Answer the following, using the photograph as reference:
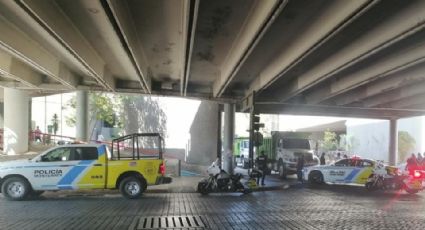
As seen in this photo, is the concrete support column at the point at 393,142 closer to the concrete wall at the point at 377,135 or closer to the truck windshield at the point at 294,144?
the concrete wall at the point at 377,135

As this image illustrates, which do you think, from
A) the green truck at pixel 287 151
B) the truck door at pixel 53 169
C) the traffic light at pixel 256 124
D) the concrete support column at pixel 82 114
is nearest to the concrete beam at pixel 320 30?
the traffic light at pixel 256 124

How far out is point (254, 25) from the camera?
1290cm

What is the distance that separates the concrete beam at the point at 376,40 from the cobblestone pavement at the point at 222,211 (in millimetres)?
4714

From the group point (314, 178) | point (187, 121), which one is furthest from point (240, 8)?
point (187, 121)

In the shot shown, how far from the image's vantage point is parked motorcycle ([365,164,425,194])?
20562mm

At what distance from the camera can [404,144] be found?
143ft

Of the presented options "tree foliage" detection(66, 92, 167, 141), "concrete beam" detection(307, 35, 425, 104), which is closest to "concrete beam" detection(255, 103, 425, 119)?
"concrete beam" detection(307, 35, 425, 104)

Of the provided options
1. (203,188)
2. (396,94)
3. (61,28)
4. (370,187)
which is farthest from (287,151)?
Result: (61,28)

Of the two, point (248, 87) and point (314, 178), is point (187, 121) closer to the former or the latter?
point (248, 87)

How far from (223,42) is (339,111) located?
66.2 ft

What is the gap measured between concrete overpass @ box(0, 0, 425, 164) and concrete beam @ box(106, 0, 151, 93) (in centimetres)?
5

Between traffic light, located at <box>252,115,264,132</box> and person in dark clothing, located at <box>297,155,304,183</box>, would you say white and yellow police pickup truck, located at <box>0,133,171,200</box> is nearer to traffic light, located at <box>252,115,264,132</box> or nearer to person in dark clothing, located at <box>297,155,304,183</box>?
traffic light, located at <box>252,115,264,132</box>

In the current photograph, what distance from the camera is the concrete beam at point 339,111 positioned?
3250 cm

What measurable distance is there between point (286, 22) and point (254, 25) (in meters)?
1.16
